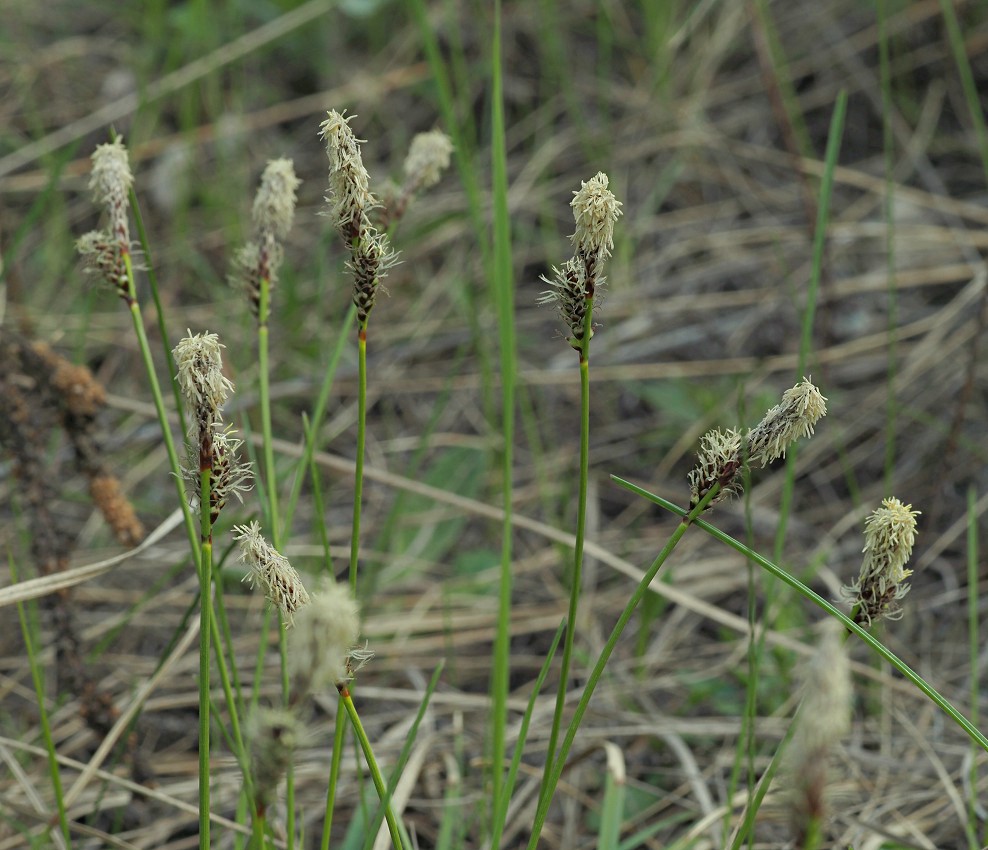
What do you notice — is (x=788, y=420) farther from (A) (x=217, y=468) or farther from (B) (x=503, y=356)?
(A) (x=217, y=468)

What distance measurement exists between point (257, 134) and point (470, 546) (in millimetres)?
1566

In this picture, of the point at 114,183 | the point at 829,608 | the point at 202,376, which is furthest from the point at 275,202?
the point at 829,608

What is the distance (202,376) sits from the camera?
0.70 m

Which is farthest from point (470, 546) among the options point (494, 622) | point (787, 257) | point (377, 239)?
point (377, 239)

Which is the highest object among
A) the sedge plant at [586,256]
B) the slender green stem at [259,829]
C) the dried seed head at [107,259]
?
the dried seed head at [107,259]

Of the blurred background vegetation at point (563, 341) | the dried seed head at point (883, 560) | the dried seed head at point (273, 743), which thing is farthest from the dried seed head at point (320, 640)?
the blurred background vegetation at point (563, 341)

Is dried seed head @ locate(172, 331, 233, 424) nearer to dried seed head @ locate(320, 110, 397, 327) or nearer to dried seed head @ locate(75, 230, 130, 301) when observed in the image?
dried seed head @ locate(320, 110, 397, 327)

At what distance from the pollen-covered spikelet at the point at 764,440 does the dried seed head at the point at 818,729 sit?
0.82 feet

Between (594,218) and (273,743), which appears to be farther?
(594,218)

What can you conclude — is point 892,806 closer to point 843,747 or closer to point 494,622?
point 843,747

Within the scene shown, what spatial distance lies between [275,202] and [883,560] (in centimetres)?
66

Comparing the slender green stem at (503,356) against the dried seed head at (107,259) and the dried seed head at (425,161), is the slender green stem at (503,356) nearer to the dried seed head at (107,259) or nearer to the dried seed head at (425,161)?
the dried seed head at (425,161)

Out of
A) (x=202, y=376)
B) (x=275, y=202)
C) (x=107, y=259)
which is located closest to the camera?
(x=202, y=376)

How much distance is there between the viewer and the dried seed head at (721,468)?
2.45 ft
